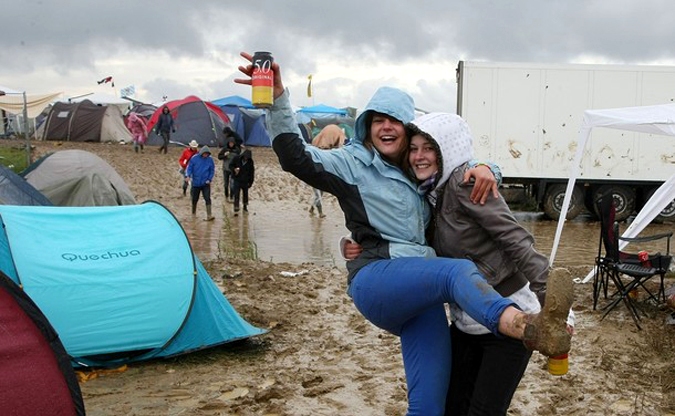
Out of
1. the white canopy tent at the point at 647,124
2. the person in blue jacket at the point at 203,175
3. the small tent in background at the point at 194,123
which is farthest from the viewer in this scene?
the small tent in background at the point at 194,123

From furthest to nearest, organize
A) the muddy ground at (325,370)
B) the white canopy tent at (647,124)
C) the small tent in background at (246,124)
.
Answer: the small tent in background at (246,124) → the white canopy tent at (647,124) → the muddy ground at (325,370)

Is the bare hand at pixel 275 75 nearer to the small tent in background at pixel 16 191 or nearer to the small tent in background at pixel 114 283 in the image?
the small tent in background at pixel 114 283

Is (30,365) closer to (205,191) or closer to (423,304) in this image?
(423,304)

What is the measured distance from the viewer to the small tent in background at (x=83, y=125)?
3269cm

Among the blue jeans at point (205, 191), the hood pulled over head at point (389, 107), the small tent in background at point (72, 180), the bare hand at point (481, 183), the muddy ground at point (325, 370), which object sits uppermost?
the hood pulled over head at point (389, 107)

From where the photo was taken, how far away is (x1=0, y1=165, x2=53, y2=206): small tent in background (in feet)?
29.4

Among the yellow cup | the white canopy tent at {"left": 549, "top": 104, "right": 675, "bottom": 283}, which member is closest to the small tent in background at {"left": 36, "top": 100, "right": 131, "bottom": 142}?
the white canopy tent at {"left": 549, "top": 104, "right": 675, "bottom": 283}

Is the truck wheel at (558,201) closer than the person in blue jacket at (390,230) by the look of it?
Result: No

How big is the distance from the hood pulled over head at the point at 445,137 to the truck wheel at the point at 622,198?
1452cm

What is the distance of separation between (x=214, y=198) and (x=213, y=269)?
10.4 m

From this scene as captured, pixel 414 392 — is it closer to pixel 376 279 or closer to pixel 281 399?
pixel 376 279

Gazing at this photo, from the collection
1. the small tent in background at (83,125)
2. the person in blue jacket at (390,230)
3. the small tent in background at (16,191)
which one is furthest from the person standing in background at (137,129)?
the person in blue jacket at (390,230)

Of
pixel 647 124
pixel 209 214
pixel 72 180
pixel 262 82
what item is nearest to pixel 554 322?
pixel 262 82

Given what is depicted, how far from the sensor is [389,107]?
2943 millimetres
